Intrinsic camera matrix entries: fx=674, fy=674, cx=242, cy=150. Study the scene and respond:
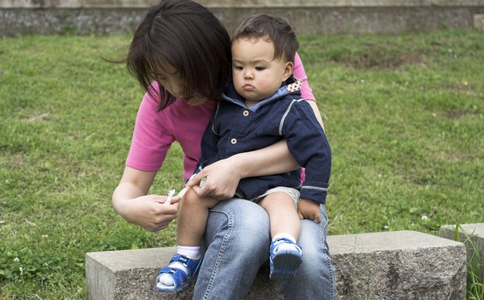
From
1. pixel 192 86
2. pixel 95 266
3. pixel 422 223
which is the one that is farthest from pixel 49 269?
pixel 422 223

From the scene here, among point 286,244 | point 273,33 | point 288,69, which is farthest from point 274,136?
point 286,244

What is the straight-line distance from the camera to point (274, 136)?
2393 millimetres

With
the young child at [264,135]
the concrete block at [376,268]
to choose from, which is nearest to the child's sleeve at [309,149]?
the young child at [264,135]

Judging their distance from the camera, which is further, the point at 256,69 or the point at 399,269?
the point at 399,269

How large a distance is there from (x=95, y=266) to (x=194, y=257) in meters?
0.50

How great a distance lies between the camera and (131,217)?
7.70 ft

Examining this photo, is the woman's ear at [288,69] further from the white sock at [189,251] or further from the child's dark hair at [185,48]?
the white sock at [189,251]

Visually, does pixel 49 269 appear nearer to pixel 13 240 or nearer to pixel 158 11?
pixel 13 240

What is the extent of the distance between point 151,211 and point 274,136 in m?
0.51

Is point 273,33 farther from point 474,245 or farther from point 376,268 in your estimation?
point 474,245

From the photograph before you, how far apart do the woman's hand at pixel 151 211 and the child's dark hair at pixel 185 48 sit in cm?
37

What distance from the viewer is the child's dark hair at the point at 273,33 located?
2373 mm

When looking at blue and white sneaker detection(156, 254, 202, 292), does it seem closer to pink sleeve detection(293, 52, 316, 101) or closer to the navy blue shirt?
the navy blue shirt

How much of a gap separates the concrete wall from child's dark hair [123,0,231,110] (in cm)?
525
